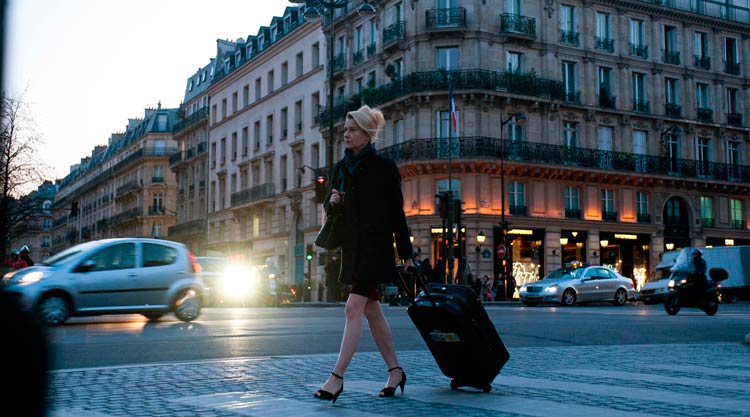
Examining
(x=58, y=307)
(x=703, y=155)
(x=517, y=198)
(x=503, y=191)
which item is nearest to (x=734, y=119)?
(x=703, y=155)

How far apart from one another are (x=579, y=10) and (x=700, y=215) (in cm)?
1355

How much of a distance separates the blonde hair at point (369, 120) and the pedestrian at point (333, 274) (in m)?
19.5

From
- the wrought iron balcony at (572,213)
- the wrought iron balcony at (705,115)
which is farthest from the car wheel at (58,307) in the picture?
the wrought iron balcony at (705,115)

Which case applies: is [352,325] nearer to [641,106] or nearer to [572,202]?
[572,202]

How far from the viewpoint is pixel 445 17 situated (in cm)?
4262

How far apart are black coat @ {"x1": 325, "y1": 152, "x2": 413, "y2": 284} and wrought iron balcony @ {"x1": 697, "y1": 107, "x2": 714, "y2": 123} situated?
157ft

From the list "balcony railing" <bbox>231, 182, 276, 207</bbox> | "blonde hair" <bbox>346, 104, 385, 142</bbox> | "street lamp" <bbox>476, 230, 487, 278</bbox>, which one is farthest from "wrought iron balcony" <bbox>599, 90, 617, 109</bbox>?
"blonde hair" <bbox>346, 104, 385, 142</bbox>

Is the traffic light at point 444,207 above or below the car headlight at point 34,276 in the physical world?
above

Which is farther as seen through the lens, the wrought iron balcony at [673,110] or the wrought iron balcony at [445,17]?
the wrought iron balcony at [673,110]

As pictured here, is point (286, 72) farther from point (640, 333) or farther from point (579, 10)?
point (640, 333)

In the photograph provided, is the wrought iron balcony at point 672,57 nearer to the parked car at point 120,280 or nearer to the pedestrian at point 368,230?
the parked car at point 120,280

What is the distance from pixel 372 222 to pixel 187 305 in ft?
35.6

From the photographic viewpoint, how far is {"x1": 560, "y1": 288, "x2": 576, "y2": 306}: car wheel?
30.6m

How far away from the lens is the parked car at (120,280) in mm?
14047
